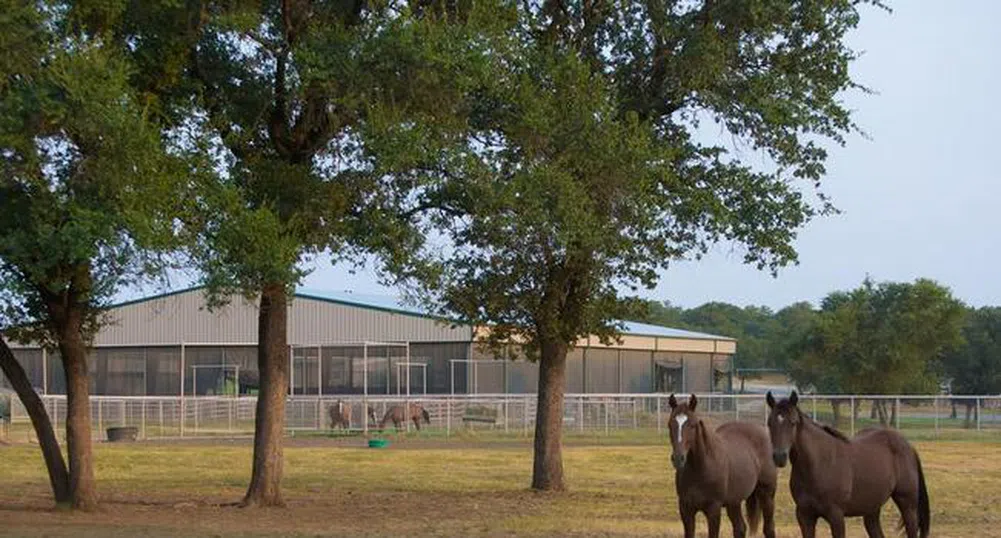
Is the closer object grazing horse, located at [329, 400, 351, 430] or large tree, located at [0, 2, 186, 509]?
large tree, located at [0, 2, 186, 509]

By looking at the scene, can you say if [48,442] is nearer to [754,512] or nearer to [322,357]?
[754,512]

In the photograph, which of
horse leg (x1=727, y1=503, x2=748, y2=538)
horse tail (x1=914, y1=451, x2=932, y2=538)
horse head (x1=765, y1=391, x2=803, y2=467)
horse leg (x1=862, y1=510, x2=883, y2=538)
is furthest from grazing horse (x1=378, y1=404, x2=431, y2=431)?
horse head (x1=765, y1=391, x2=803, y2=467)

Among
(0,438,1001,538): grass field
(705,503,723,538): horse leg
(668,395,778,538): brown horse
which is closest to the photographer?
(668,395,778,538): brown horse

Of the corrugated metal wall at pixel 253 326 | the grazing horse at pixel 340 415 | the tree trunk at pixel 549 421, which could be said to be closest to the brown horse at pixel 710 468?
the tree trunk at pixel 549 421

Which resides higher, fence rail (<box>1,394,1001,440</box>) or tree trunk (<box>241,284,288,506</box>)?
tree trunk (<box>241,284,288,506</box>)

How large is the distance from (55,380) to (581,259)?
163 feet

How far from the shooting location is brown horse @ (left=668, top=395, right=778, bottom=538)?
48.7ft

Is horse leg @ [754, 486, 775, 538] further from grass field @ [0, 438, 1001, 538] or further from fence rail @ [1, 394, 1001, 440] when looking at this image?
fence rail @ [1, 394, 1001, 440]

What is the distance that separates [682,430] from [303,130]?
8.68 m

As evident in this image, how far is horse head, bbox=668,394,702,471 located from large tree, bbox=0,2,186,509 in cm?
633

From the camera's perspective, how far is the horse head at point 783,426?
46.6ft

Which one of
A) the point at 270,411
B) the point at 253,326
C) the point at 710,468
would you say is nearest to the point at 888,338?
the point at 253,326

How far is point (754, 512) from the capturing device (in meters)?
17.0

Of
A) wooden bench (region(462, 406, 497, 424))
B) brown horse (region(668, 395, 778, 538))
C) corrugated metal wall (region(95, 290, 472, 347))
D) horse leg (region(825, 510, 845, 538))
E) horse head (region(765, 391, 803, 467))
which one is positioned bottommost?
wooden bench (region(462, 406, 497, 424))
